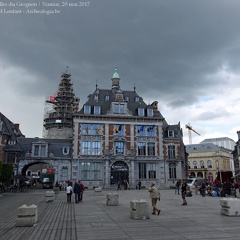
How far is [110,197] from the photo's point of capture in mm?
20359

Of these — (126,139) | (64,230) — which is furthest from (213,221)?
(126,139)

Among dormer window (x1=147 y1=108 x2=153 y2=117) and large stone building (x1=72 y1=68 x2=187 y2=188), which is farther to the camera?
dormer window (x1=147 y1=108 x2=153 y2=117)

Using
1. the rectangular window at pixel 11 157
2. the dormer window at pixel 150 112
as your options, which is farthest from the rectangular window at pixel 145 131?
the rectangular window at pixel 11 157

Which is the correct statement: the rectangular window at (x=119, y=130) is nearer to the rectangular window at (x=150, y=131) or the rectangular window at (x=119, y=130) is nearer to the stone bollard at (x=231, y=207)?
the rectangular window at (x=150, y=131)

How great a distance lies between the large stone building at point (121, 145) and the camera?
5409cm

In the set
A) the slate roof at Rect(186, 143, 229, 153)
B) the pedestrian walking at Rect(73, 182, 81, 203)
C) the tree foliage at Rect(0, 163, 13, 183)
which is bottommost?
the pedestrian walking at Rect(73, 182, 81, 203)

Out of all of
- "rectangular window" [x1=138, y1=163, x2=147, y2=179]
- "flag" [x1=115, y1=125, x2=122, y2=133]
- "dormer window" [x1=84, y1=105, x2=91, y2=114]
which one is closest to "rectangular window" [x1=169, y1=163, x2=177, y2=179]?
"rectangular window" [x1=138, y1=163, x2=147, y2=179]

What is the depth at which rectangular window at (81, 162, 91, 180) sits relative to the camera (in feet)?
176

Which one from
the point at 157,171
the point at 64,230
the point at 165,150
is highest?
the point at 165,150

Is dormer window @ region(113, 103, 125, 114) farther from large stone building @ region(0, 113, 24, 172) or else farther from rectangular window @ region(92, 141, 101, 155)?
large stone building @ region(0, 113, 24, 172)

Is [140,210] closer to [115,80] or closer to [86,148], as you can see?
[86,148]

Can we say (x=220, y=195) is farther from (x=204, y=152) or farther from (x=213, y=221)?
(x=204, y=152)

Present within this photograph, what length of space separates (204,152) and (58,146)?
70740 millimetres

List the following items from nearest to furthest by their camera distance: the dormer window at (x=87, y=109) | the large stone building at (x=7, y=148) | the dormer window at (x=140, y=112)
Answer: the large stone building at (x=7, y=148) → the dormer window at (x=87, y=109) → the dormer window at (x=140, y=112)
